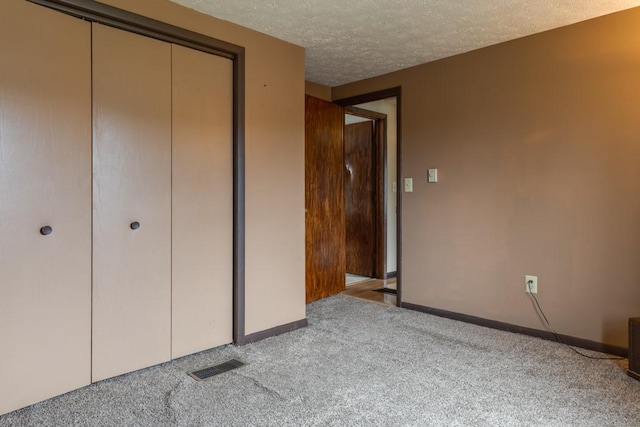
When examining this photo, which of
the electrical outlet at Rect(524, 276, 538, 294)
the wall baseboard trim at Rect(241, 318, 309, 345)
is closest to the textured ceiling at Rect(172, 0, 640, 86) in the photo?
the electrical outlet at Rect(524, 276, 538, 294)

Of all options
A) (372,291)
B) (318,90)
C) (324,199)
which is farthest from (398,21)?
(372,291)

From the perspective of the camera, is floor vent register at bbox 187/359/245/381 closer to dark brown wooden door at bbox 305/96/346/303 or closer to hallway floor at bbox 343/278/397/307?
dark brown wooden door at bbox 305/96/346/303

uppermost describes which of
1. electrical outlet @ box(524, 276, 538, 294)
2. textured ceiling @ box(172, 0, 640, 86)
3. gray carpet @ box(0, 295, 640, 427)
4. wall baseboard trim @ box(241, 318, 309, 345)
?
textured ceiling @ box(172, 0, 640, 86)

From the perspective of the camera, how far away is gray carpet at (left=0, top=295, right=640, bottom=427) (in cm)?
177

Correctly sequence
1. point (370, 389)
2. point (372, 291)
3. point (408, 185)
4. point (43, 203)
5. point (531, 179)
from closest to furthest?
point (43, 203), point (370, 389), point (531, 179), point (408, 185), point (372, 291)

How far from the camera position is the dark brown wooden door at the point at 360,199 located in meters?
5.02

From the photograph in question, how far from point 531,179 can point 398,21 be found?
1.45 m

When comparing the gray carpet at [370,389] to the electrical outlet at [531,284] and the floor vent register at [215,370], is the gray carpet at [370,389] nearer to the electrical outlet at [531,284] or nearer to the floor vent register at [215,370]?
the floor vent register at [215,370]

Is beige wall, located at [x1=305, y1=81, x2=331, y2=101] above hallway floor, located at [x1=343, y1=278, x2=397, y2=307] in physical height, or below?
above

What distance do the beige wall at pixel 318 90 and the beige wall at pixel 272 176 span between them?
945 mm

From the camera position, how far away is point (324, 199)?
4.05m

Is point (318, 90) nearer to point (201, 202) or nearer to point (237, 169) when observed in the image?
point (237, 169)

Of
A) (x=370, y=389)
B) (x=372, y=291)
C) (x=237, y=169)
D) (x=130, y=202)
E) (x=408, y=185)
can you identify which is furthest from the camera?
(x=372, y=291)

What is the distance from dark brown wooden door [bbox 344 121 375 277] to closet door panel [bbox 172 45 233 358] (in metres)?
2.64
